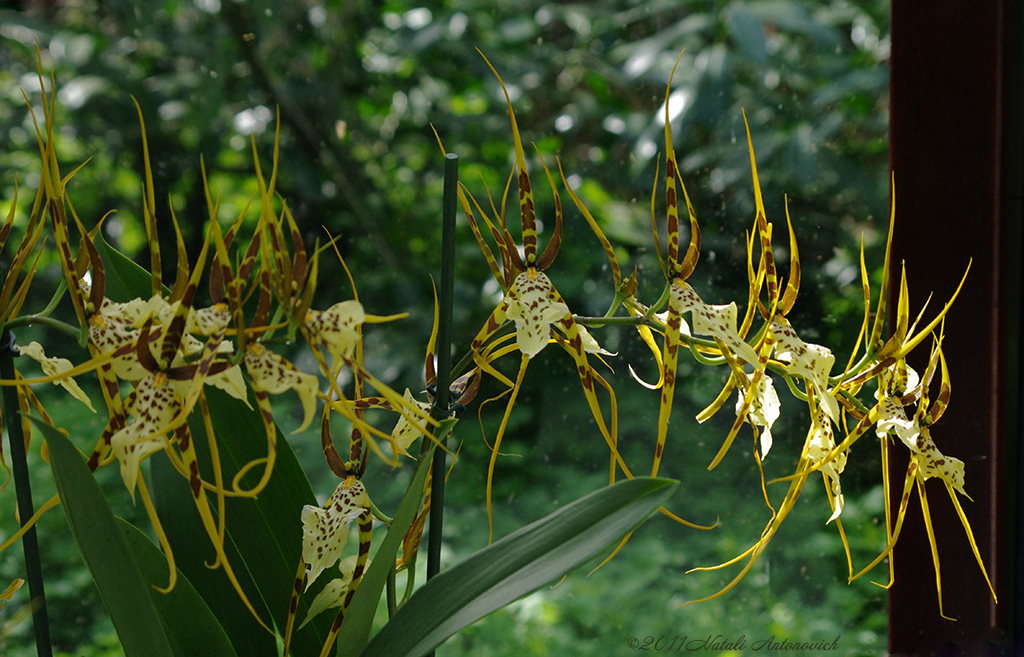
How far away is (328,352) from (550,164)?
2.47 ft

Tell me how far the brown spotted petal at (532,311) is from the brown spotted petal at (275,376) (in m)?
0.08

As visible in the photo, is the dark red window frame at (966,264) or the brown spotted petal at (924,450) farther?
the dark red window frame at (966,264)

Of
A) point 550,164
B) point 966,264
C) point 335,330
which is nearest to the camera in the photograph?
point 335,330

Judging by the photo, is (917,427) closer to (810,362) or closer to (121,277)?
(810,362)

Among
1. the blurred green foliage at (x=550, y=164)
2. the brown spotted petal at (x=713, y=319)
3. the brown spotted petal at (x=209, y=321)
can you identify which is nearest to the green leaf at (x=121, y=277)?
the brown spotted petal at (x=209, y=321)

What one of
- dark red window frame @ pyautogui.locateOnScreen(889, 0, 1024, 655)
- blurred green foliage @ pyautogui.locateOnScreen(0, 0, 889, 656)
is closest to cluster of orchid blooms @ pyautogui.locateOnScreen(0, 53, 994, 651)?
dark red window frame @ pyautogui.locateOnScreen(889, 0, 1024, 655)

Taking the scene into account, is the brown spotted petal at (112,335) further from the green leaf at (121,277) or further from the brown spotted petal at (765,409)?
the brown spotted petal at (765,409)

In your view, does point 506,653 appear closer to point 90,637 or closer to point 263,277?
point 90,637

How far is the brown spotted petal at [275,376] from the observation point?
20cm

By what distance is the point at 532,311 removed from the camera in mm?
244

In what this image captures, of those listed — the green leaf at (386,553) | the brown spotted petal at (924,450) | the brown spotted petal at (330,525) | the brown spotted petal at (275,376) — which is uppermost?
the brown spotted petal at (275,376)

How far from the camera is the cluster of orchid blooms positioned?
0.20 m

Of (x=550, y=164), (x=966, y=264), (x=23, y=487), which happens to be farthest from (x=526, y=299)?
(x=550, y=164)

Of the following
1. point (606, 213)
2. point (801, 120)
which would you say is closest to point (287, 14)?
point (606, 213)
